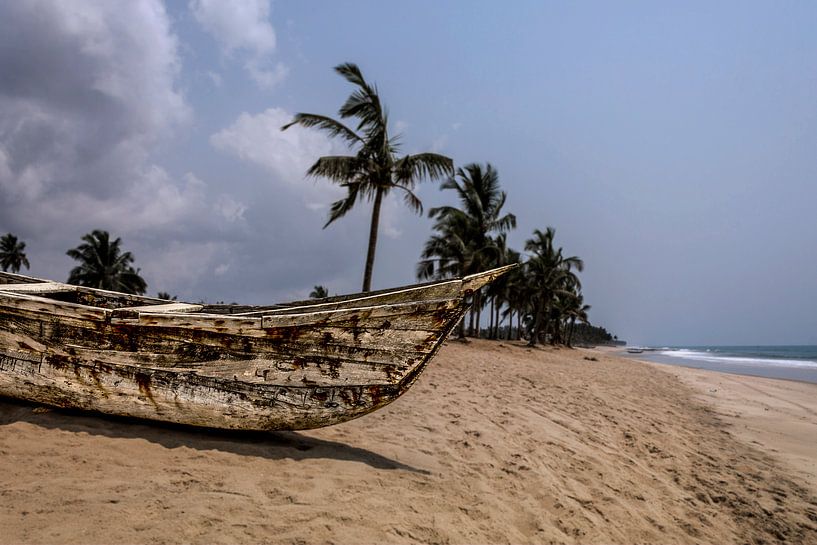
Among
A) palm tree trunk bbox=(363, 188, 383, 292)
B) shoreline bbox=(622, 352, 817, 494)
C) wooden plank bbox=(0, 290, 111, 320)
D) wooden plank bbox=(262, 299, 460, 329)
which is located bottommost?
shoreline bbox=(622, 352, 817, 494)

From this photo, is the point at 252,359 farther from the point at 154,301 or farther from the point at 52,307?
the point at 154,301

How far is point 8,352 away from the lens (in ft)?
11.7

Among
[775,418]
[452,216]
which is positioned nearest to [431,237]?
[452,216]

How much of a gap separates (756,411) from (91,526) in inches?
434

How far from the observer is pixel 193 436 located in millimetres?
3479

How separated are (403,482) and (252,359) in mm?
1547

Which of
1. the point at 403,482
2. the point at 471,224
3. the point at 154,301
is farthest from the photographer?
the point at 471,224

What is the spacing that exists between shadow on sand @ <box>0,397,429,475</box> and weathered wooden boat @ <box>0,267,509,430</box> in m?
0.14

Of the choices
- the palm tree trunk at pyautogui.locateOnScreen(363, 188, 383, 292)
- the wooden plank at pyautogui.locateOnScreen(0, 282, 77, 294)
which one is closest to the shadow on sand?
the wooden plank at pyautogui.locateOnScreen(0, 282, 77, 294)

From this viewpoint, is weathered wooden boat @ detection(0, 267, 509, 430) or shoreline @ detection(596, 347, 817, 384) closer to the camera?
weathered wooden boat @ detection(0, 267, 509, 430)

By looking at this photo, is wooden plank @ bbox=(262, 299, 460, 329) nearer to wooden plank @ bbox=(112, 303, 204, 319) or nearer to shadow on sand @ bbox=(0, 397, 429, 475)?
shadow on sand @ bbox=(0, 397, 429, 475)

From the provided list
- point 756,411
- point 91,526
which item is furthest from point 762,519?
point 756,411

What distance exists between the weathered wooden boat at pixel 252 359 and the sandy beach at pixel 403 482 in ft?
0.98

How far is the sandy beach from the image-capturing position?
7.74 ft
